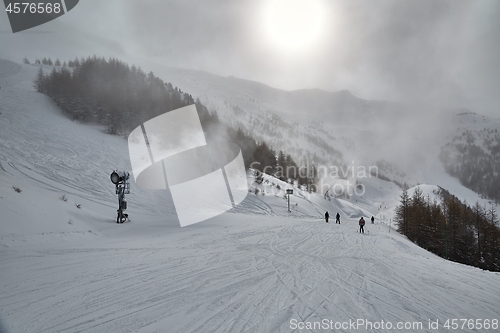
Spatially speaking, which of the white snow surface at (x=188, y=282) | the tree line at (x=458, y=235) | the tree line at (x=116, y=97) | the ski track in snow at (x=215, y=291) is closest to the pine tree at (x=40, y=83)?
the tree line at (x=116, y=97)

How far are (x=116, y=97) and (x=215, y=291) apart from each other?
4634 cm

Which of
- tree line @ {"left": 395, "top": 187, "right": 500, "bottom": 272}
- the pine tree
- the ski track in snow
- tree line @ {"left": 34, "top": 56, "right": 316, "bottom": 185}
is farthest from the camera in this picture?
the pine tree

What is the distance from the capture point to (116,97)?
41.9 m

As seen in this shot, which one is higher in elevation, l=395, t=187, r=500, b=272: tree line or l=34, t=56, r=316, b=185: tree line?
l=34, t=56, r=316, b=185: tree line

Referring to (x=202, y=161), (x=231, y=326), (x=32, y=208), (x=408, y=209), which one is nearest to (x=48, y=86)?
(x=202, y=161)

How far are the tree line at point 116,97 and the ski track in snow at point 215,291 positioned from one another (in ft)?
111

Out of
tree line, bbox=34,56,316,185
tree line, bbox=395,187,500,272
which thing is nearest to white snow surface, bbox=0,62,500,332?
tree line, bbox=34,56,316,185

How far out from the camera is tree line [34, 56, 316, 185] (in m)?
37.5

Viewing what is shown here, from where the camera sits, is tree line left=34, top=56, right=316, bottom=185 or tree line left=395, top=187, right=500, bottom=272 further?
tree line left=34, top=56, right=316, bottom=185

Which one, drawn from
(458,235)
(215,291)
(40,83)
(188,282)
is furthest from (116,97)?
(458,235)

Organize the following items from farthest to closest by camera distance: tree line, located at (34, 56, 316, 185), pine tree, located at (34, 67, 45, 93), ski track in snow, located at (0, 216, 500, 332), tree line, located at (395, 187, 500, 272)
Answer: pine tree, located at (34, 67, 45, 93) < tree line, located at (34, 56, 316, 185) < tree line, located at (395, 187, 500, 272) < ski track in snow, located at (0, 216, 500, 332)

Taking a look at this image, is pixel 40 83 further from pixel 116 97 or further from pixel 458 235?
pixel 458 235

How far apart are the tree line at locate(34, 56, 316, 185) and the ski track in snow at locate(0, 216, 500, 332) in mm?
33942

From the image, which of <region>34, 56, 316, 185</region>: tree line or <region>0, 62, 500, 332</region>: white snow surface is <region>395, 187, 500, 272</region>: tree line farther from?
<region>0, 62, 500, 332</region>: white snow surface
